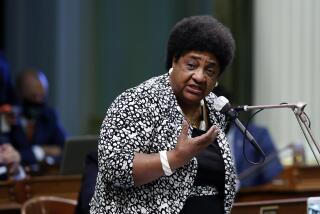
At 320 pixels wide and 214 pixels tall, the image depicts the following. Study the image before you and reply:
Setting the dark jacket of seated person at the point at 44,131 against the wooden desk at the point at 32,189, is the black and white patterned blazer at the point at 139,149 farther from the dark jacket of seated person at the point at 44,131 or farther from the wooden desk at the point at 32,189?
the dark jacket of seated person at the point at 44,131

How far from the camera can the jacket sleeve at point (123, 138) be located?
327cm

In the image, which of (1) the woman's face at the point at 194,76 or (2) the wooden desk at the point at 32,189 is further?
(2) the wooden desk at the point at 32,189

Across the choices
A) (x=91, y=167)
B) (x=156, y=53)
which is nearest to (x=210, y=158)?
(x=91, y=167)

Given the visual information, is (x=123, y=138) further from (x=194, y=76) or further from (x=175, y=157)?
(x=194, y=76)

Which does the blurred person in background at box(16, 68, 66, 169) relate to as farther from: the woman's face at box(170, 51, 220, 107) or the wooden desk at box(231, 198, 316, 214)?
the woman's face at box(170, 51, 220, 107)

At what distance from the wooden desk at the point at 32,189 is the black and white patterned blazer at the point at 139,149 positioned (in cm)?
237

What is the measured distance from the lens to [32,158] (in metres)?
7.37

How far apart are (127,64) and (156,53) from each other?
35 centimetres

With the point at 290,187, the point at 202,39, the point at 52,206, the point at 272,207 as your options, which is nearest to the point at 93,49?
the point at 290,187

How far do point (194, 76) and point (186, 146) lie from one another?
0.34m

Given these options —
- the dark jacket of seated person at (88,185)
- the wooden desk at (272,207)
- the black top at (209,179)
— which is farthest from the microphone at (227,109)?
the wooden desk at (272,207)

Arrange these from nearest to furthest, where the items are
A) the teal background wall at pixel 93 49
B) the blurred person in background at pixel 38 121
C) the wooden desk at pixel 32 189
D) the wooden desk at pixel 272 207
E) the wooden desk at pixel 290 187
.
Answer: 1. the wooden desk at pixel 272 207
2. the wooden desk at pixel 32 189
3. the wooden desk at pixel 290 187
4. the blurred person in background at pixel 38 121
5. the teal background wall at pixel 93 49

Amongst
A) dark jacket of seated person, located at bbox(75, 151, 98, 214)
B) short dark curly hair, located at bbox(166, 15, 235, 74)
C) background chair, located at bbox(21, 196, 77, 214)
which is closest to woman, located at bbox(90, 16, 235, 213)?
short dark curly hair, located at bbox(166, 15, 235, 74)

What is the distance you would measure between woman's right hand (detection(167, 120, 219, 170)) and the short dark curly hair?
1.26 feet
